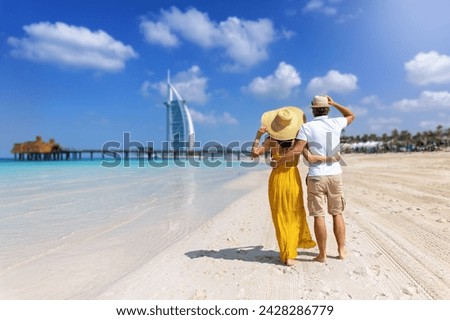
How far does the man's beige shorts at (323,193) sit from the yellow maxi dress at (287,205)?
12 cm

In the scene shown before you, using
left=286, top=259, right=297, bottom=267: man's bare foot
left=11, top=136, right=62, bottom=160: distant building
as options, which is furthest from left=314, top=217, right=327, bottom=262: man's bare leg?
left=11, top=136, right=62, bottom=160: distant building

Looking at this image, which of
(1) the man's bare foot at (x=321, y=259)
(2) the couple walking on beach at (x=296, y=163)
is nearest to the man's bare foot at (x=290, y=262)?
(2) the couple walking on beach at (x=296, y=163)

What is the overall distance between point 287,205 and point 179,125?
138 m

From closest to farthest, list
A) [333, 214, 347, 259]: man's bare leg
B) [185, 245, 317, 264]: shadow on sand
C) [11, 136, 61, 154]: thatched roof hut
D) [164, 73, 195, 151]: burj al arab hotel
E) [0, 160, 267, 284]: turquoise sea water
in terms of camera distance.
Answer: [333, 214, 347, 259]: man's bare leg → [185, 245, 317, 264]: shadow on sand → [0, 160, 267, 284]: turquoise sea water → [11, 136, 61, 154]: thatched roof hut → [164, 73, 195, 151]: burj al arab hotel

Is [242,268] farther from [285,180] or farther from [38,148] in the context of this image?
[38,148]

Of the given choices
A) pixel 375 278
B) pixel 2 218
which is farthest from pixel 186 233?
pixel 2 218

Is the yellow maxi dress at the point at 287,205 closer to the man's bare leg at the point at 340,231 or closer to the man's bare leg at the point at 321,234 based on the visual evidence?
the man's bare leg at the point at 321,234

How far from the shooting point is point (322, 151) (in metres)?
3.43

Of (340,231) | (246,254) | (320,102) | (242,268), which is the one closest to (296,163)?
(320,102)

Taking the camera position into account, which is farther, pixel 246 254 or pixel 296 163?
pixel 246 254

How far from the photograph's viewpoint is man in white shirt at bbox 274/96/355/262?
3418mm

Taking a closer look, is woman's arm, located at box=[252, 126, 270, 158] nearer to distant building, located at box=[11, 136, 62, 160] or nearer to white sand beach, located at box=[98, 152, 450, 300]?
white sand beach, located at box=[98, 152, 450, 300]

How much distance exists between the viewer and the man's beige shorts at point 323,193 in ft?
11.4
